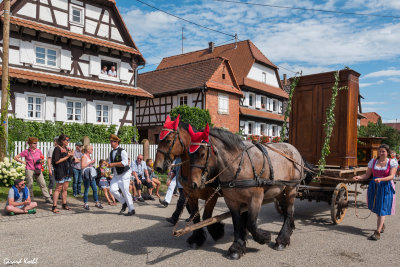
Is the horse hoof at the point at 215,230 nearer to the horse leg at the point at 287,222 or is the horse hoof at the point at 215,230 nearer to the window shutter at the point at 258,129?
the horse leg at the point at 287,222

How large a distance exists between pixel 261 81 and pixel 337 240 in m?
27.6

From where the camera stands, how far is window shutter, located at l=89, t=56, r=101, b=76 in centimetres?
1888

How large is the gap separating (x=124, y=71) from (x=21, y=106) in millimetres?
6645

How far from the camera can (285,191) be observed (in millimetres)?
5648

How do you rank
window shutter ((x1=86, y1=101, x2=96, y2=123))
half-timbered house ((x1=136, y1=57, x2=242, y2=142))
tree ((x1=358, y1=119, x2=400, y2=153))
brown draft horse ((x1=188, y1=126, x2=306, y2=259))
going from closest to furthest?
1. brown draft horse ((x1=188, y1=126, x2=306, y2=259))
2. window shutter ((x1=86, y1=101, x2=96, y2=123))
3. half-timbered house ((x1=136, y1=57, x2=242, y2=142))
4. tree ((x1=358, y1=119, x2=400, y2=153))

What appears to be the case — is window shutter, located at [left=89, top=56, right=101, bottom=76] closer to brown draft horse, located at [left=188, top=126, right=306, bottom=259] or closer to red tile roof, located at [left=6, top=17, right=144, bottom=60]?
red tile roof, located at [left=6, top=17, right=144, bottom=60]

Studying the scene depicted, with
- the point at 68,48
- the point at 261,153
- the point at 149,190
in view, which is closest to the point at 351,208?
the point at 261,153

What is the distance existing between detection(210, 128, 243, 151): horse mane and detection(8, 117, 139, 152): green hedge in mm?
9938

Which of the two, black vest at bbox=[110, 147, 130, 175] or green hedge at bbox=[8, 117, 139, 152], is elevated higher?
green hedge at bbox=[8, 117, 139, 152]

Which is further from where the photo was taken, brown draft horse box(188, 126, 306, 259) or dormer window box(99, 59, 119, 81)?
dormer window box(99, 59, 119, 81)

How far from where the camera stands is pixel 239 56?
31.3 meters

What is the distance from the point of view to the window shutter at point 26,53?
639 inches

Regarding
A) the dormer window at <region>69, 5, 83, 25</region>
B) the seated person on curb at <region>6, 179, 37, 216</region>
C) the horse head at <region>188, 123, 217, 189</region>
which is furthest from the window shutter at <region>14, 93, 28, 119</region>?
the horse head at <region>188, 123, 217, 189</region>

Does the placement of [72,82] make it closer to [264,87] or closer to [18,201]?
[18,201]
